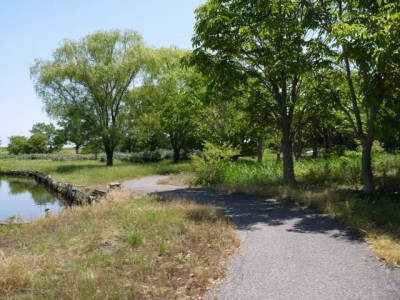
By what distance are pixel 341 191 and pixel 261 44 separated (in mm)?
6724

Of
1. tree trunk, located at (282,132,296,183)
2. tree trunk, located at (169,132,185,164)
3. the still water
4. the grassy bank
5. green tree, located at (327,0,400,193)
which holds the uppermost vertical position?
green tree, located at (327,0,400,193)

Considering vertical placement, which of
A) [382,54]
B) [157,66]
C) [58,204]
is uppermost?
[157,66]

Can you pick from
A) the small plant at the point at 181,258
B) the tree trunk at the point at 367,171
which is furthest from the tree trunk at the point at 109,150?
the small plant at the point at 181,258

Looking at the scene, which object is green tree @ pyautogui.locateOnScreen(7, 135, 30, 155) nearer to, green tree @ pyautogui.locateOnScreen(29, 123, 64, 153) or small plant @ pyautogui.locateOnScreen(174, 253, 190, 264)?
green tree @ pyautogui.locateOnScreen(29, 123, 64, 153)

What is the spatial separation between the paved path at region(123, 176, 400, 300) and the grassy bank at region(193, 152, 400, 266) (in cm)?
34

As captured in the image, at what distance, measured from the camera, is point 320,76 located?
14938 millimetres

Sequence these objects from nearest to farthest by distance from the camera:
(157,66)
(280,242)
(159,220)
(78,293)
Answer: (78,293)
(280,242)
(159,220)
(157,66)

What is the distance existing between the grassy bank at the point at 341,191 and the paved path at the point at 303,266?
1.11ft

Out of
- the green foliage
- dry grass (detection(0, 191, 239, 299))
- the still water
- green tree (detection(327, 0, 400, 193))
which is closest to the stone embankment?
the still water

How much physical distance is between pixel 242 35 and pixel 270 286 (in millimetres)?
11244

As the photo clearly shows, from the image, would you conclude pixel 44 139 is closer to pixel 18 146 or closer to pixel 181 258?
pixel 18 146

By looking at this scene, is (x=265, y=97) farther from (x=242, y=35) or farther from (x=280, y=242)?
(x=280, y=242)

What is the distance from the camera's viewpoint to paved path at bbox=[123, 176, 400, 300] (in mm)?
5168

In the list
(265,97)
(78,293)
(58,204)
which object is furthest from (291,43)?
(58,204)
